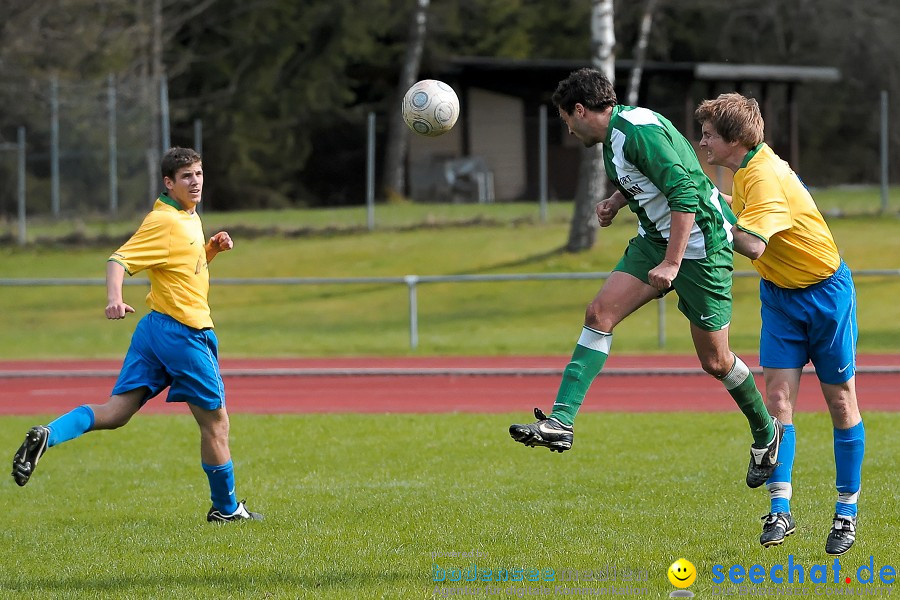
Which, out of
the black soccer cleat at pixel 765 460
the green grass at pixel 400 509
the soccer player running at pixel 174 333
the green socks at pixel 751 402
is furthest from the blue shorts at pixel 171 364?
the black soccer cleat at pixel 765 460

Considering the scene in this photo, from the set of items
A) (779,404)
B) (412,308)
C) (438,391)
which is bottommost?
(438,391)

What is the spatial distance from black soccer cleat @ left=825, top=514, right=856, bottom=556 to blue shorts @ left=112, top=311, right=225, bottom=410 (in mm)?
3250

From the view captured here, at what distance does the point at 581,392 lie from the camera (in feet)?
19.4

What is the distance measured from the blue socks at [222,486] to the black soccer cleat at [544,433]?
6.38 feet

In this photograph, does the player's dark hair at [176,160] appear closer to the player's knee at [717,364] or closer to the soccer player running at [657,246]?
the soccer player running at [657,246]

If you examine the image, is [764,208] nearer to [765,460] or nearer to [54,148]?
[765,460]

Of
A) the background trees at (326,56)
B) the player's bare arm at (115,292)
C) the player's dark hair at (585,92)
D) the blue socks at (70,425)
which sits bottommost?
the blue socks at (70,425)

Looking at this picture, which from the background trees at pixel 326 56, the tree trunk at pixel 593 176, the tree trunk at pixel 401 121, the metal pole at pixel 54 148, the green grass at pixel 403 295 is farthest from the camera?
the tree trunk at pixel 401 121

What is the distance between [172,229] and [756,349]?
417 inches

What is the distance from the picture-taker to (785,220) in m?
5.77

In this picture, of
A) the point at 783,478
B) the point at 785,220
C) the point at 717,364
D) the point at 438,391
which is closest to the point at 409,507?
the point at 717,364

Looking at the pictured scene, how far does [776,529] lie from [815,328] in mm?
985

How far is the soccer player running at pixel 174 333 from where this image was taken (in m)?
6.54

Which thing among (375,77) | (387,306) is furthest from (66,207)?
(375,77)
